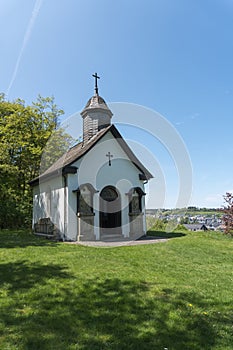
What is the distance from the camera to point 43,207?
15883 millimetres

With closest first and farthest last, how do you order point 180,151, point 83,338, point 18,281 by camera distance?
point 83,338 → point 18,281 → point 180,151

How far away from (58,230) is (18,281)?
748 centimetres

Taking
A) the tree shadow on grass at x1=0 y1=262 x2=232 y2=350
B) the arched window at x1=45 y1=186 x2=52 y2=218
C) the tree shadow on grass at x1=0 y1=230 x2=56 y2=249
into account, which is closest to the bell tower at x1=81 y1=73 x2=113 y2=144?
the arched window at x1=45 y1=186 x2=52 y2=218

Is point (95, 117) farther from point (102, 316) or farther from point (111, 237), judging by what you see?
point (102, 316)

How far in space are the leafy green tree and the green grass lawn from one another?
14.5 m

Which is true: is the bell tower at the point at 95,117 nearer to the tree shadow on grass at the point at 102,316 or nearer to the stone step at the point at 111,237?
the stone step at the point at 111,237

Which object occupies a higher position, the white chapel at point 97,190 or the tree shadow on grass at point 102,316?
the white chapel at point 97,190

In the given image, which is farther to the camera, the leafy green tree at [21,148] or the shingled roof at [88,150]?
the leafy green tree at [21,148]

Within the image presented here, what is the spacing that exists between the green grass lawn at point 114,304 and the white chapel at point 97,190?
15.7 feet

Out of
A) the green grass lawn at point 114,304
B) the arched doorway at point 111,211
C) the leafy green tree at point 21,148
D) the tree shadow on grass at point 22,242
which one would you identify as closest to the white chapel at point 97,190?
the arched doorway at point 111,211

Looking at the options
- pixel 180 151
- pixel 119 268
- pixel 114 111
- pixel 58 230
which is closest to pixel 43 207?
pixel 58 230

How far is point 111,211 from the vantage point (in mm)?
13750

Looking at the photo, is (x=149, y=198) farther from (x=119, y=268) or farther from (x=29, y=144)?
(x=29, y=144)

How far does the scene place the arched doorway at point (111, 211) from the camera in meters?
13.5
